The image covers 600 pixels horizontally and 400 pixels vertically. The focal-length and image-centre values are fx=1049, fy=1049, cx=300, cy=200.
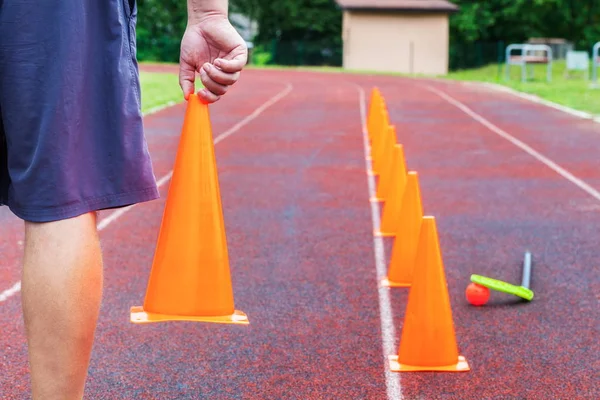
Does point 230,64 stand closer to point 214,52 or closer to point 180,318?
point 214,52

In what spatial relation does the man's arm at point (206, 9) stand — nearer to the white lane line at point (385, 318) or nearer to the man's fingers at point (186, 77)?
the man's fingers at point (186, 77)

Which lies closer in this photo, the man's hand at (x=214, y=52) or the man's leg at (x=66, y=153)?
the man's leg at (x=66, y=153)

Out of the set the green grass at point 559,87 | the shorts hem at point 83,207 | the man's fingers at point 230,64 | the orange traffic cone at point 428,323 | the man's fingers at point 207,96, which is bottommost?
the green grass at point 559,87

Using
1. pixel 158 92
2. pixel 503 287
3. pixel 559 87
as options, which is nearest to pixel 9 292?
pixel 503 287

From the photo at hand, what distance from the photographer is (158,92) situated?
82.2ft

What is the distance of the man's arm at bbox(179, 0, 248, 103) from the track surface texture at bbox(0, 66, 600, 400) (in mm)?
1433

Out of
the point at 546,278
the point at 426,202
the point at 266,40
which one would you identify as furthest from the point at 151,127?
the point at 266,40

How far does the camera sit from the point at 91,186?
7.77 ft

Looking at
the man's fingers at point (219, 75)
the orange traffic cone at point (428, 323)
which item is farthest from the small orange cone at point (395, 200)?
the man's fingers at point (219, 75)

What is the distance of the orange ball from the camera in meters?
5.56

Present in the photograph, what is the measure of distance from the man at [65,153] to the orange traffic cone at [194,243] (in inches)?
49.8

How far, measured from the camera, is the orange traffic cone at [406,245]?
606cm

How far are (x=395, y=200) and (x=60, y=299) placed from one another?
5416 millimetres

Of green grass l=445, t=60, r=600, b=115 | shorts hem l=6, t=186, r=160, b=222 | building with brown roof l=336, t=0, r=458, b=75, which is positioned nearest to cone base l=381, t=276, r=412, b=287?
shorts hem l=6, t=186, r=160, b=222
